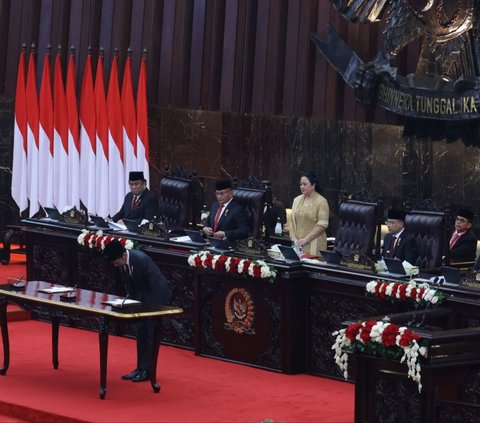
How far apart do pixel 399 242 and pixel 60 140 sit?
17.4 ft

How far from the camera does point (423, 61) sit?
12656 mm

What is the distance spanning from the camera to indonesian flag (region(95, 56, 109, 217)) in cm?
1477

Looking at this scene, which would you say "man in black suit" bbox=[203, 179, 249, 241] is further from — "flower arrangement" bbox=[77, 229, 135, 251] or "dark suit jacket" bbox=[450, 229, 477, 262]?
"dark suit jacket" bbox=[450, 229, 477, 262]

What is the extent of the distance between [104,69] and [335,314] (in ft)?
20.9

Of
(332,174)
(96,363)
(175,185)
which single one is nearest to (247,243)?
(96,363)

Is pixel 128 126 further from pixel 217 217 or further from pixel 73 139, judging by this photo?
pixel 217 217

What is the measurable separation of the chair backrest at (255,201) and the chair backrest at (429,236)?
1556 mm

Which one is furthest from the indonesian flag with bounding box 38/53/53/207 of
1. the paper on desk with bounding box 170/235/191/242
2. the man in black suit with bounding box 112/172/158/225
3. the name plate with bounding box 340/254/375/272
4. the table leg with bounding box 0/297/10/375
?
the name plate with bounding box 340/254/375/272

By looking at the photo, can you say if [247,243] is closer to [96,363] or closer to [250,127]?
[96,363]

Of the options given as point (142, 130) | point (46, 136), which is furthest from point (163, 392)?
point (46, 136)

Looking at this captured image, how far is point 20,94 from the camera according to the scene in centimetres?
1515

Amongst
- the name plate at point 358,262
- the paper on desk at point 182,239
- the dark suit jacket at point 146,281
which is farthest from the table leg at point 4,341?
the name plate at point 358,262

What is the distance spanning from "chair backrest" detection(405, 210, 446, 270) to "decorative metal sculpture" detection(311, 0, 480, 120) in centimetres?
125

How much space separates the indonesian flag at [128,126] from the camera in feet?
48.0
